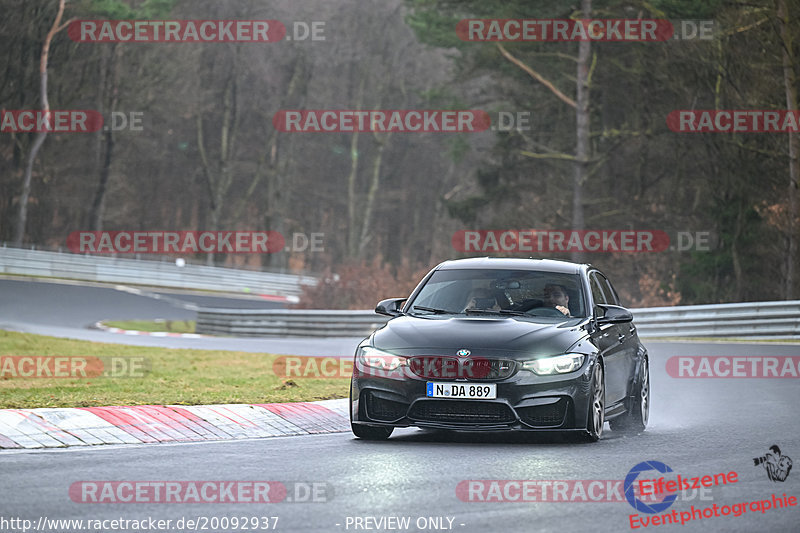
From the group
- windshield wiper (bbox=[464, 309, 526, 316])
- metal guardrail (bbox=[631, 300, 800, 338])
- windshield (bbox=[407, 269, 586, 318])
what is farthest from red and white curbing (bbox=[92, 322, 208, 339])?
windshield wiper (bbox=[464, 309, 526, 316])

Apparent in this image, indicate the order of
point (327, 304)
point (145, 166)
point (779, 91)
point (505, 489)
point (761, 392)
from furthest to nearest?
point (145, 166) < point (327, 304) < point (779, 91) < point (761, 392) < point (505, 489)

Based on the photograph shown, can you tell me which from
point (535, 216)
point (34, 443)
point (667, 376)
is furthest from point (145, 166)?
point (34, 443)

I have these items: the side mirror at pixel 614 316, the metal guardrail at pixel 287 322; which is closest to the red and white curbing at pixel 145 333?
the metal guardrail at pixel 287 322

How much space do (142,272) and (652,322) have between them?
96.9ft

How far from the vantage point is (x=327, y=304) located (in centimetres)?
4053

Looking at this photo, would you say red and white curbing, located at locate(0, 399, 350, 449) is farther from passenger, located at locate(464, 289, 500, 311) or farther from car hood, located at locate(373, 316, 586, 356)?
passenger, located at locate(464, 289, 500, 311)

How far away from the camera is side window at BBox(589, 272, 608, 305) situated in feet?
40.9

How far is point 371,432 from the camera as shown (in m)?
11.0

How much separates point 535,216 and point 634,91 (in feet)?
20.4

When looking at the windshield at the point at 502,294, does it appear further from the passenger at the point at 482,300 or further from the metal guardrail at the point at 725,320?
the metal guardrail at the point at 725,320

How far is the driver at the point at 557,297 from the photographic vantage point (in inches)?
470

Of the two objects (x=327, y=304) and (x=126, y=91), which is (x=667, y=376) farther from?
(x=126, y=91)

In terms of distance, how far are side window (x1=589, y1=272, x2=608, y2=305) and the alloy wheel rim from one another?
133 centimetres

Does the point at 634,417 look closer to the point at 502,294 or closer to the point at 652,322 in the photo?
the point at 502,294
